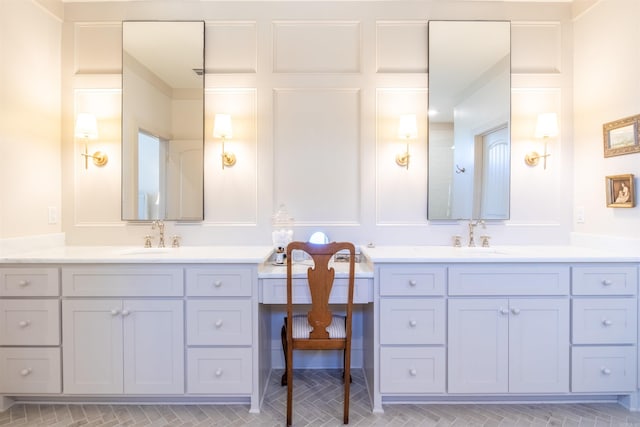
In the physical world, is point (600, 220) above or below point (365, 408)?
above

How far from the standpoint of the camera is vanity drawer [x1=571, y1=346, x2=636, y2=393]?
186 cm

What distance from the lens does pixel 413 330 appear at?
6.05ft

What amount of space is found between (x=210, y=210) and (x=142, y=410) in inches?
55.0

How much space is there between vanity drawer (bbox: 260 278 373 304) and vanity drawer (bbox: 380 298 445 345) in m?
0.15

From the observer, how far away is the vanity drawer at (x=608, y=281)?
1859 millimetres

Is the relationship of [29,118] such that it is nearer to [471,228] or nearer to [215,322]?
[215,322]

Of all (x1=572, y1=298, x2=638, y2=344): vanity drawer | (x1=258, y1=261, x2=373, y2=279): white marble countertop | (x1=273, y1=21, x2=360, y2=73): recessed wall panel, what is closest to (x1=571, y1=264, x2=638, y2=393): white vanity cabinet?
(x1=572, y1=298, x2=638, y2=344): vanity drawer

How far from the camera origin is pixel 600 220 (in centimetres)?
220

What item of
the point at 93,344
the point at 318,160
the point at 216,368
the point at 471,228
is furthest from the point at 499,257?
the point at 93,344

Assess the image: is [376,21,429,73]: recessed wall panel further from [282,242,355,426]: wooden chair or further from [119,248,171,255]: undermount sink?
[119,248,171,255]: undermount sink

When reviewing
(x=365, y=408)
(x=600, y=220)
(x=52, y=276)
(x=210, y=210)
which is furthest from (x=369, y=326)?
(x=52, y=276)

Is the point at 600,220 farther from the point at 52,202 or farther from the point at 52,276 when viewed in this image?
the point at 52,202

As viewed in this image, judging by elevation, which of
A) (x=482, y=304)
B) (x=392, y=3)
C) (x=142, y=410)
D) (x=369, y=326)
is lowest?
(x=142, y=410)

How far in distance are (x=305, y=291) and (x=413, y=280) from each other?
0.68m
